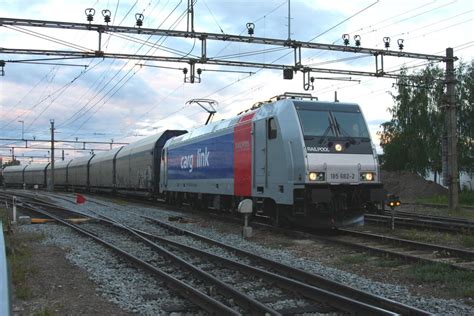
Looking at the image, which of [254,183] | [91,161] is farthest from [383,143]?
[254,183]

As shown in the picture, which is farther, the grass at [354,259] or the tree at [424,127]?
the tree at [424,127]

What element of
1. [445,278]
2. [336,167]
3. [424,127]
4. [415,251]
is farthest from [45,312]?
[424,127]

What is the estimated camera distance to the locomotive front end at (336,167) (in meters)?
12.1

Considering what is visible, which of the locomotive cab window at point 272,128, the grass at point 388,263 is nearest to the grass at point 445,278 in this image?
the grass at point 388,263

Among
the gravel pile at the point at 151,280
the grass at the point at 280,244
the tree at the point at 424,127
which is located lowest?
the gravel pile at the point at 151,280

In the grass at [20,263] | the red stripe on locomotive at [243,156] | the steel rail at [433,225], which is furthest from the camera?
the red stripe on locomotive at [243,156]

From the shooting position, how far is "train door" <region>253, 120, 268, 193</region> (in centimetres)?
1370

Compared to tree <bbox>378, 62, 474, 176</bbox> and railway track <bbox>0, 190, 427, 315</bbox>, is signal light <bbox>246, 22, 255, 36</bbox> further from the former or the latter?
tree <bbox>378, 62, 474, 176</bbox>

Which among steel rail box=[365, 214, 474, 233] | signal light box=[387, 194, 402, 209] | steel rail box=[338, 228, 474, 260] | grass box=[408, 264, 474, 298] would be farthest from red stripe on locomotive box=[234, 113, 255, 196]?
grass box=[408, 264, 474, 298]

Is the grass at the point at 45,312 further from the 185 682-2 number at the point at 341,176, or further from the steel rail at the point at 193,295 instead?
the 185 682-2 number at the point at 341,176

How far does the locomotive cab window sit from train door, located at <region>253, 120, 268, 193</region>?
24 cm

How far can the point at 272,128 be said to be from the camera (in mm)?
13344

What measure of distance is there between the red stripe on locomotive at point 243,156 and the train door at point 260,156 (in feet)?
1.39

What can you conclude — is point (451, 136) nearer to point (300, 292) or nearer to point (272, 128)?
point (272, 128)
